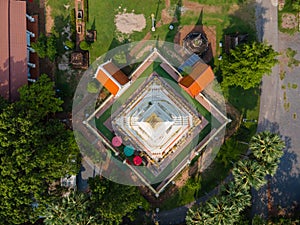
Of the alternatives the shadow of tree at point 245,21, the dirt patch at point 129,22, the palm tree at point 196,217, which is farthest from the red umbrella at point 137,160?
the shadow of tree at point 245,21

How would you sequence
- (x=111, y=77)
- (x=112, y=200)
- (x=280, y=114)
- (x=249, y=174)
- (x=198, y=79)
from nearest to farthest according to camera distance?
(x=249, y=174) < (x=112, y=200) < (x=198, y=79) < (x=111, y=77) < (x=280, y=114)

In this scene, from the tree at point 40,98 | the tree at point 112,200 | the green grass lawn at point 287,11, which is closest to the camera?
the tree at point 112,200

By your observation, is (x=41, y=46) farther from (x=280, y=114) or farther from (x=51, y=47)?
(x=280, y=114)

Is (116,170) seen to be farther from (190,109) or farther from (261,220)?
(261,220)

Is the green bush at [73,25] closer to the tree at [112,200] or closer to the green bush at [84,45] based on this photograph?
the green bush at [84,45]

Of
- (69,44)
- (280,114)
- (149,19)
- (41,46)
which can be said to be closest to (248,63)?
(280,114)

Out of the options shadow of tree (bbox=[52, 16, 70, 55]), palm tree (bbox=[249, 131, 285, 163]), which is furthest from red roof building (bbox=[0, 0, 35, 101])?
palm tree (bbox=[249, 131, 285, 163])
